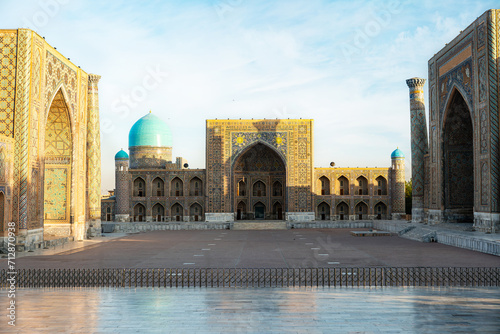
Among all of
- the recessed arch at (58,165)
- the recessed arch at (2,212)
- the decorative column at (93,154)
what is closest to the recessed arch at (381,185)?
the decorative column at (93,154)

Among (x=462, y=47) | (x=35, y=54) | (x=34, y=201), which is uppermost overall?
(x=462, y=47)

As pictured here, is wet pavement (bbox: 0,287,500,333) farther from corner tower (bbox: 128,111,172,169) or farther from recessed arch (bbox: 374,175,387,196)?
corner tower (bbox: 128,111,172,169)

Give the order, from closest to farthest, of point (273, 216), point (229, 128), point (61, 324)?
1. point (61, 324)
2. point (229, 128)
3. point (273, 216)

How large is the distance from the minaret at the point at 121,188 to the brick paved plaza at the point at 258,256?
17.1 meters

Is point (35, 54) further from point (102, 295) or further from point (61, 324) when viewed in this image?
point (61, 324)

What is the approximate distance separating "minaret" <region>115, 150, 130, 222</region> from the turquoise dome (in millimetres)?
6905

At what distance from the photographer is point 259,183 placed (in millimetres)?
42938

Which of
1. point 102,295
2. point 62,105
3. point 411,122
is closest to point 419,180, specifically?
point 411,122

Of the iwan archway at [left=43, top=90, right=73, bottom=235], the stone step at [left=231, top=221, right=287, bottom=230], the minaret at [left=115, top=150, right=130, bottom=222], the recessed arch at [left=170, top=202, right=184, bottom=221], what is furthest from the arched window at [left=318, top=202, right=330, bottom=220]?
the iwan archway at [left=43, top=90, right=73, bottom=235]

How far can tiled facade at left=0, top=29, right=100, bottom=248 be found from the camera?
19.2m

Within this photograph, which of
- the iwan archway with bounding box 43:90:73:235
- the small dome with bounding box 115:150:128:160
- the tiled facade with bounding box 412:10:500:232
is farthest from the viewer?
the small dome with bounding box 115:150:128:160

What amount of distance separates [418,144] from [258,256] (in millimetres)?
17791

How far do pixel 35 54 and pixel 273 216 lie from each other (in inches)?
1059

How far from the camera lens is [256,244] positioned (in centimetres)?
2384
